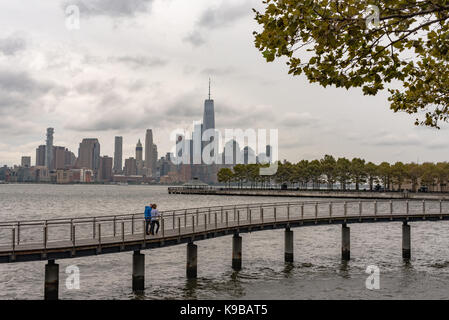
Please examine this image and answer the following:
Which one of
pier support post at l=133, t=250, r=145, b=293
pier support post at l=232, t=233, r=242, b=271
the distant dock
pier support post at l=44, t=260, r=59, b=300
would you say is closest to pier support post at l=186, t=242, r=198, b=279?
pier support post at l=133, t=250, r=145, b=293

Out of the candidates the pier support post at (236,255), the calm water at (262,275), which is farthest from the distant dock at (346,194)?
the pier support post at (236,255)

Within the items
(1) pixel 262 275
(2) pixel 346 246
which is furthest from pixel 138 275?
(2) pixel 346 246

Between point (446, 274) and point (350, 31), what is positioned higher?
point (350, 31)

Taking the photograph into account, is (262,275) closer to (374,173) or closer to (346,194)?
(346,194)

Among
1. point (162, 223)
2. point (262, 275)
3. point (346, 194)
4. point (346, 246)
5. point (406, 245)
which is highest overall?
point (162, 223)

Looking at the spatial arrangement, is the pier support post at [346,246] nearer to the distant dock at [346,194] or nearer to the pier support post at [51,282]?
the pier support post at [51,282]

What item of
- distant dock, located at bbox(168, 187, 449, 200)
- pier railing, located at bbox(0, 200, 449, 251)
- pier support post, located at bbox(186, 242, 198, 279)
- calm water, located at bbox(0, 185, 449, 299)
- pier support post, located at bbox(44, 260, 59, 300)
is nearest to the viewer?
pier support post, located at bbox(44, 260, 59, 300)

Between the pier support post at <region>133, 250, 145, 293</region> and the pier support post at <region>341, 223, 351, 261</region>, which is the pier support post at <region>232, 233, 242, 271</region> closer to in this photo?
A: the pier support post at <region>133, 250, 145, 293</region>

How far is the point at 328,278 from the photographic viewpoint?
2905 centimetres

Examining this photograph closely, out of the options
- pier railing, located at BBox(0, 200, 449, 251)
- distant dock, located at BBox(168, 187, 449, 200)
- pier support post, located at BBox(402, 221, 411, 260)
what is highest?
pier railing, located at BBox(0, 200, 449, 251)

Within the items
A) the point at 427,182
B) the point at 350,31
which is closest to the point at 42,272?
the point at 350,31
